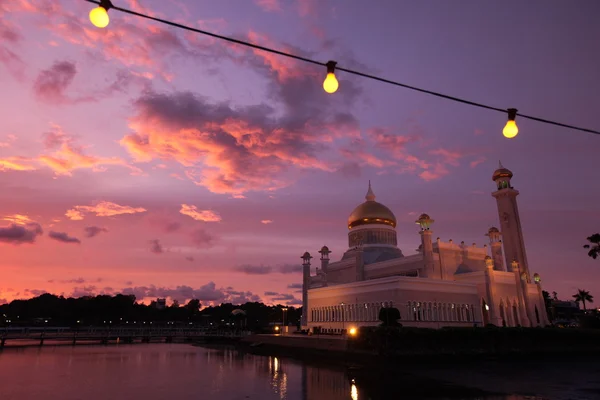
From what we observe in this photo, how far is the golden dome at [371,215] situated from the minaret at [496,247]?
1571 centimetres

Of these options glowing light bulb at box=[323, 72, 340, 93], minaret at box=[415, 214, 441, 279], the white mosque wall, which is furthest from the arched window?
glowing light bulb at box=[323, 72, 340, 93]

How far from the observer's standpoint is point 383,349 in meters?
42.3

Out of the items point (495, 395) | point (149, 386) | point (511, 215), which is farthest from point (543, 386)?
point (511, 215)

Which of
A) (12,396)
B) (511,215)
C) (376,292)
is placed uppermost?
(511,215)

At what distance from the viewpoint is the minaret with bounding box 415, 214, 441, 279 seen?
196 ft

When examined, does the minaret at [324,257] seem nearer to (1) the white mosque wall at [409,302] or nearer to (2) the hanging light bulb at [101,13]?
(1) the white mosque wall at [409,302]

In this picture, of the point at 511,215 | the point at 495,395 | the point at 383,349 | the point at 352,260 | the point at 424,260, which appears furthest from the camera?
the point at 352,260

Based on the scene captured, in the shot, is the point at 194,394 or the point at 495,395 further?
the point at 194,394

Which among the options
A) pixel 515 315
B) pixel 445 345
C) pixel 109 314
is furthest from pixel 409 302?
pixel 109 314

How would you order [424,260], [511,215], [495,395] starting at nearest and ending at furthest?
[495,395], [424,260], [511,215]

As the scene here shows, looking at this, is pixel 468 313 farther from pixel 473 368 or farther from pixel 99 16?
pixel 99 16

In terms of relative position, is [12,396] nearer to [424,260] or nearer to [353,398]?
[353,398]

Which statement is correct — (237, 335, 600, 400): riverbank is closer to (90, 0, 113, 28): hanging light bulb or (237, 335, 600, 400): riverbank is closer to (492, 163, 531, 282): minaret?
(492, 163, 531, 282): minaret

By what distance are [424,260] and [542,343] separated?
16.8 m
